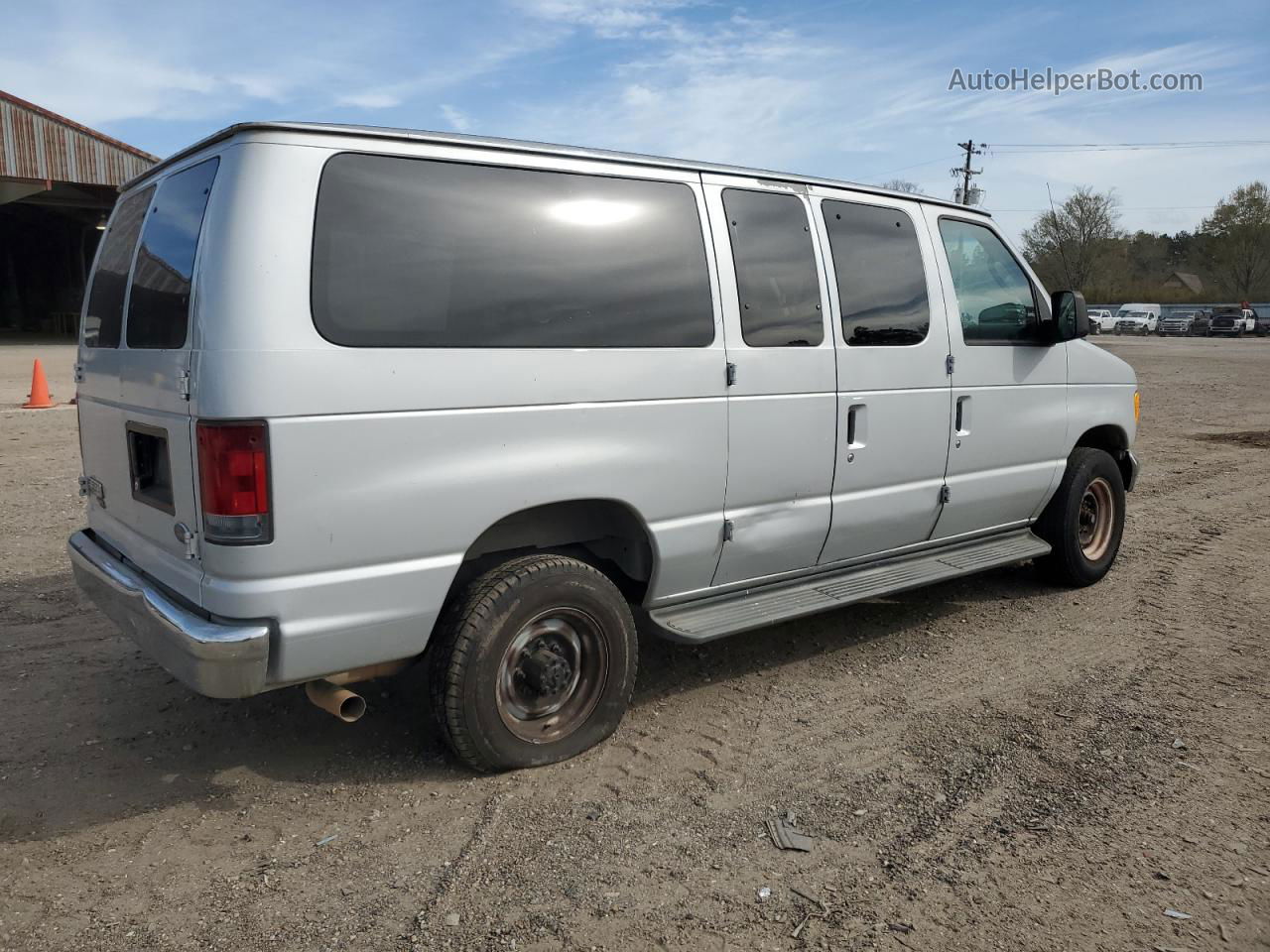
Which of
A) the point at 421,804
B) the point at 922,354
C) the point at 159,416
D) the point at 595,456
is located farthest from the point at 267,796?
the point at 922,354

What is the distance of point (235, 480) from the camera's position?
117 inches

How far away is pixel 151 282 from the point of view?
3.48m

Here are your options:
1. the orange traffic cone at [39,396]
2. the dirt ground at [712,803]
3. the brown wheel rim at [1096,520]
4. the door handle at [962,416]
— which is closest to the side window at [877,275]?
the door handle at [962,416]

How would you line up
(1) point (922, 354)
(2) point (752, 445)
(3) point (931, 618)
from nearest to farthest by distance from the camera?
(2) point (752, 445) < (1) point (922, 354) < (3) point (931, 618)

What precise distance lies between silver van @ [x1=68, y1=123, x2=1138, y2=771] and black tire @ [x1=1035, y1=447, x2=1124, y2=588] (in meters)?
1.14

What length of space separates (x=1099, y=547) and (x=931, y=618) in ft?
4.81

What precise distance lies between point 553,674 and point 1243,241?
79.7m

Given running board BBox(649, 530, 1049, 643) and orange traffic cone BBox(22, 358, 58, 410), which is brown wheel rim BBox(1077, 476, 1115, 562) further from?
orange traffic cone BBox(22, 358, 58, 410)

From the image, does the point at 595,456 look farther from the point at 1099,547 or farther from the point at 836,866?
the point at 1099,547

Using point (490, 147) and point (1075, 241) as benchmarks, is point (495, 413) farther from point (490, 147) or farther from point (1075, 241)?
point (1075, 241)

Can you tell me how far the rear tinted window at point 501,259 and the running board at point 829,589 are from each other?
1.17m

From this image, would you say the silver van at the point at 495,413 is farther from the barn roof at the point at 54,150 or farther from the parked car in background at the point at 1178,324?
the parked car in background at the point at 1178,324

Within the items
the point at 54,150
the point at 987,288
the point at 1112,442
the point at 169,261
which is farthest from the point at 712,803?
the point at 54,150

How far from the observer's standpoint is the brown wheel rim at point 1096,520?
607 cm
